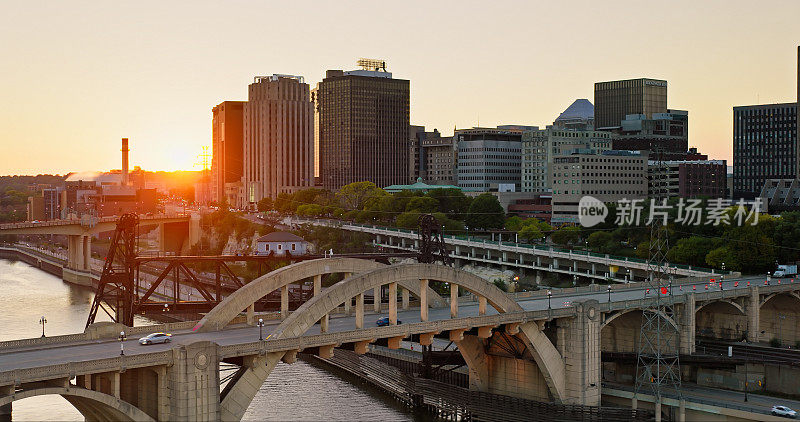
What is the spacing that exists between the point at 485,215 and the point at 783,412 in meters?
116

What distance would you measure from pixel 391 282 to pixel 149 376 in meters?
16.0

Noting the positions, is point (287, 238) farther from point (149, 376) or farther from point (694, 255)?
point (149, 376)

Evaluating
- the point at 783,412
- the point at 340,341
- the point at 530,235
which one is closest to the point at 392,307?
the point at 340,341

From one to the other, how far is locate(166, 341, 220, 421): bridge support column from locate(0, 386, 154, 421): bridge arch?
1.68 metres

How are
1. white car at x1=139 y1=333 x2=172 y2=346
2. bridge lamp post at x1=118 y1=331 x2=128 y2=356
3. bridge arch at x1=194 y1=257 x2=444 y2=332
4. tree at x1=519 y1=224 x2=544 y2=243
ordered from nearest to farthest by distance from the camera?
bridge lamp post at x1=118 y1=331 x2=128 y2=356, white car at x1=139 y1=333 x2=172 y2=346, bridge arch at x1=194 y1=257 x2=444 y2=332, tree at x1=519 y1=224 x2=544 y2=243

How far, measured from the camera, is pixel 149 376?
48000mm

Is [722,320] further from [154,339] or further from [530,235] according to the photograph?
[530,235]

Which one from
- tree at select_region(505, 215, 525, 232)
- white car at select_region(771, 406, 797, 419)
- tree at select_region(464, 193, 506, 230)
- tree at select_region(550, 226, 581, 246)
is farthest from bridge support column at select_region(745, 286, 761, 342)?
tree at select_region(464, 193, 506, 230)

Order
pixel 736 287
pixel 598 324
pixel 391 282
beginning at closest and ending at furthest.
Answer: pixel 391 282
pixel 598 324
pixel 736 287

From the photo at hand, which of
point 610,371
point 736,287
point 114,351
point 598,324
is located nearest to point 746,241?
point 736,287

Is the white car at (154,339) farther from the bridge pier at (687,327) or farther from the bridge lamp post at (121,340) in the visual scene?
the bridge pier at (687,327)

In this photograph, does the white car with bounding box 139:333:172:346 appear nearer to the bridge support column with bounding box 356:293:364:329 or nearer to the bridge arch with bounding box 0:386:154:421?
the bridge arch with bounding box 0:386:154:421

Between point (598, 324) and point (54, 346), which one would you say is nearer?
point (54, 346)

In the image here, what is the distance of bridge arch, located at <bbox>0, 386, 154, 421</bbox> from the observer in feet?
142
